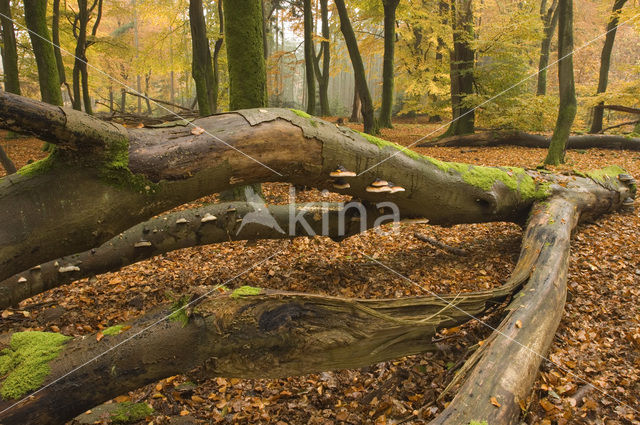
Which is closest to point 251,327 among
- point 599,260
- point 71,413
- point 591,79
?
point 71,413

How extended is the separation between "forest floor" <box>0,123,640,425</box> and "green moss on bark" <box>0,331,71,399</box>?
83 cm

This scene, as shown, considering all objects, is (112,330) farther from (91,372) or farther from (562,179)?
(562,179)

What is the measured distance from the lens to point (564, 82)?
826cm

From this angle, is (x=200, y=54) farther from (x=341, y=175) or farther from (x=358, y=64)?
(x=341, y=175)

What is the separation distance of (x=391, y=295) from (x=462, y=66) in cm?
1187

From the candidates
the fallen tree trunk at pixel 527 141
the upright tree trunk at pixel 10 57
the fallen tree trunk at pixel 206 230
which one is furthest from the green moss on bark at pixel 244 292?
the upright tree trunk at pixel 10 57

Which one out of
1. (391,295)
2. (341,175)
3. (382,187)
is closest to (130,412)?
(341,175)

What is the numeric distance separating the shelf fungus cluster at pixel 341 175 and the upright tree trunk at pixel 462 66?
10.0 meters

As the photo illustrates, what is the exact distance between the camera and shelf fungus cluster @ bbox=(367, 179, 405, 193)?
12.5ft

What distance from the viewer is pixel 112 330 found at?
8.34 feet

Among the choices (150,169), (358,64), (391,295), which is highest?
(358,64)

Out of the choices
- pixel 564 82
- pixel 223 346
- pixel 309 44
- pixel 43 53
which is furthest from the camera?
pixel 309 44

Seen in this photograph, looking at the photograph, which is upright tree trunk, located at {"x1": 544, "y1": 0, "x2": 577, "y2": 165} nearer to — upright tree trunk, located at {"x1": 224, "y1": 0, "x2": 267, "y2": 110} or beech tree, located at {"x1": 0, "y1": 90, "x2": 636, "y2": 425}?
beech tree, located at {"x1": 0, "y1": 90, "x2": 636, "y2": 425}

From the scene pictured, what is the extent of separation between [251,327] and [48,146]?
11859mm
